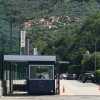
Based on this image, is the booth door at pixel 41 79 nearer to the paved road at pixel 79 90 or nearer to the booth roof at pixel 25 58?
the booth roof at pixel 25 58

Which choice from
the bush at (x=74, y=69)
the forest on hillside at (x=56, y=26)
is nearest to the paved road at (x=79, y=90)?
the forest on hillside at (x=56, y=26)

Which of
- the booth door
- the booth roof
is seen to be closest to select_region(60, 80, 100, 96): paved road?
the booth door

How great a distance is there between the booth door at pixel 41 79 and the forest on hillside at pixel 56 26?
1818 centimetres

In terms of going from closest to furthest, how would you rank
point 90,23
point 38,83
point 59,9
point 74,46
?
point 38,83 → point 59,9 → point 90,23 → point 74,46

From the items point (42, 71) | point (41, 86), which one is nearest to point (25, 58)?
point (42, 71)

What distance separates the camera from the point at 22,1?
2286 inches

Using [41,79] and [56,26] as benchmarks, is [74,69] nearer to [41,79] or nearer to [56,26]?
[56,26]

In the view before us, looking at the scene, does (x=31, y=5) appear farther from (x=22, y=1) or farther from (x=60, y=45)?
(x=60, y=45)

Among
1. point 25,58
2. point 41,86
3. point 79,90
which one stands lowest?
point 79,90

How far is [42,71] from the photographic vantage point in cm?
3816

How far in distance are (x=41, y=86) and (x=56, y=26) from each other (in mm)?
66751

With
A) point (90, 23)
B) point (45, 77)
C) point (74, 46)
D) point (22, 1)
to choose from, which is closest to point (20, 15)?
point (22, 1)

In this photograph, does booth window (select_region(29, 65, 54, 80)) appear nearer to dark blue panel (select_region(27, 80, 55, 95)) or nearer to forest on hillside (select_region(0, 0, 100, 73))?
dark blue panel (select_region(27, 80, 55, 95))

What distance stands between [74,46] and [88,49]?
22.1 ft
